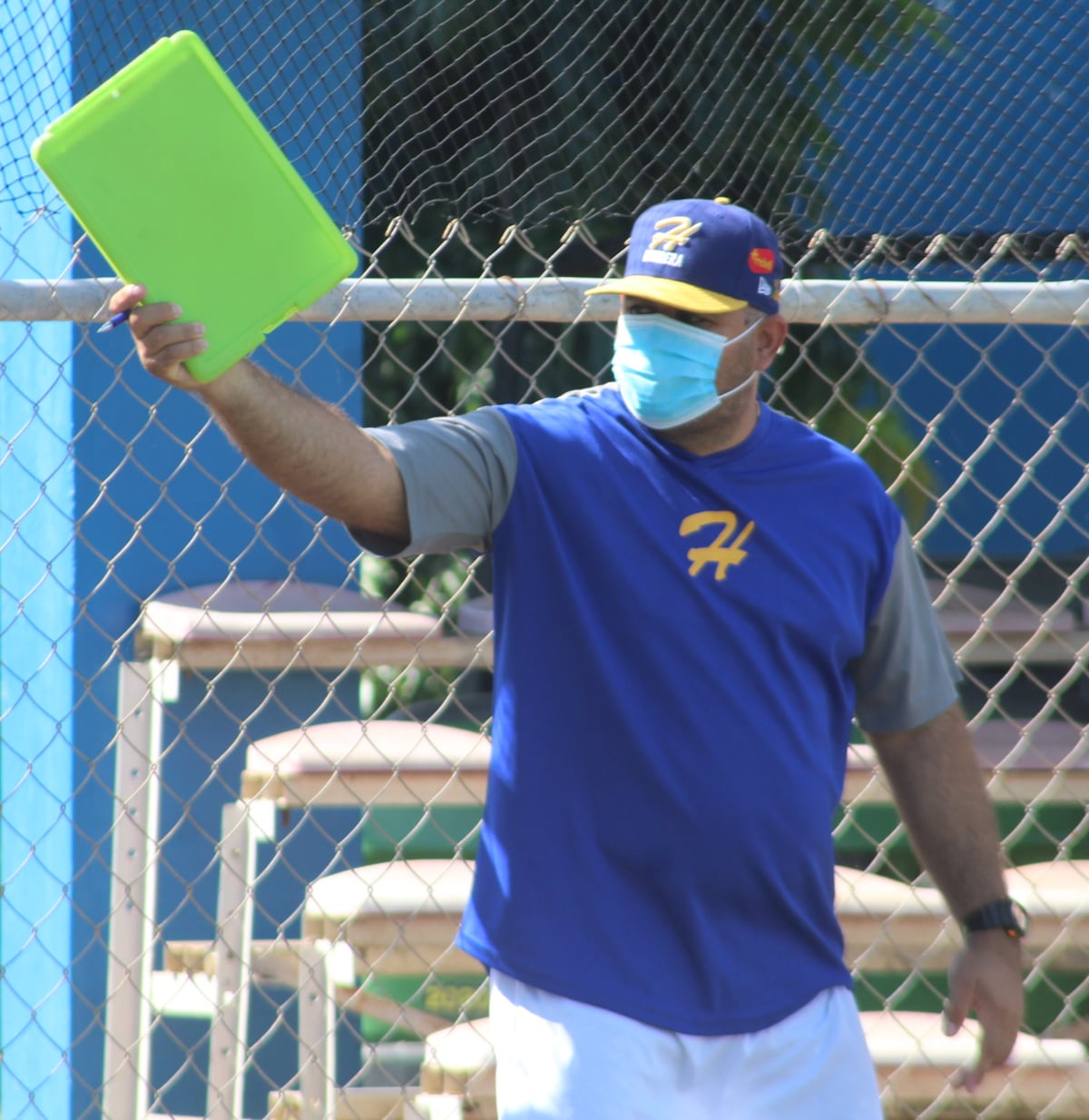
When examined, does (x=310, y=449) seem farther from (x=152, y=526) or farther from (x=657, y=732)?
(x=152, y=526)

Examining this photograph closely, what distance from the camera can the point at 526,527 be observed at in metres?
1.95

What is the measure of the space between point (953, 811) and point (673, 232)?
89 centimetres

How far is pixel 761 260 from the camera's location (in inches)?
82.9

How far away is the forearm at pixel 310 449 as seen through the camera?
167 cm

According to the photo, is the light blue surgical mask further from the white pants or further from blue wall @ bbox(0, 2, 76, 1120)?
blue wall @ bbox(0, 2, 76, 1120)

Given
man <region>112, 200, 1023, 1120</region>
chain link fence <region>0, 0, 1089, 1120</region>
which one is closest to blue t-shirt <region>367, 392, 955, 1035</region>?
man <region>112, 200, 1023, 1120</region>

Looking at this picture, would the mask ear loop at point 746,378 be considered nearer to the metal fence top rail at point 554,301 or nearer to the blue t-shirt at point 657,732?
the blue t-shirt at point 657,732

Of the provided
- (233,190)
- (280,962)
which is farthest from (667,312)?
(280,962)

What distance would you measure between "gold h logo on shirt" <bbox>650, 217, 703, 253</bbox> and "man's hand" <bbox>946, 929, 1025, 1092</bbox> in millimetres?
1029

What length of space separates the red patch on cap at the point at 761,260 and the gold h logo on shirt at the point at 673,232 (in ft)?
0.27

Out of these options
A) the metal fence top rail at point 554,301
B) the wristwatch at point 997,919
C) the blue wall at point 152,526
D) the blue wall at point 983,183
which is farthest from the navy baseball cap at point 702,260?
the blue wall at point 152,526

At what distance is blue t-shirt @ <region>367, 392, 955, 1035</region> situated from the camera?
1899mm

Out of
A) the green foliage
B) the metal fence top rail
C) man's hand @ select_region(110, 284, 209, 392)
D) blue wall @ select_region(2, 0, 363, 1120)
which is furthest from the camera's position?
the green foliage

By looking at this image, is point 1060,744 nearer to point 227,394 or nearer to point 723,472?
point 723,472
